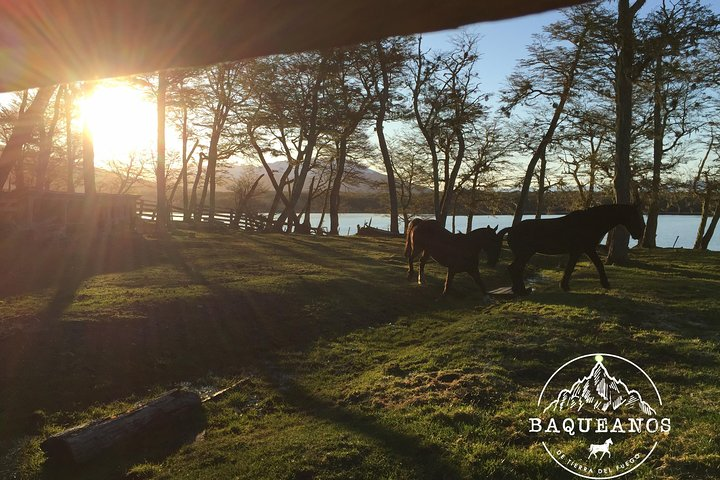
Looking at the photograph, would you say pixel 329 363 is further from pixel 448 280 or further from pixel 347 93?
pixel 347 93

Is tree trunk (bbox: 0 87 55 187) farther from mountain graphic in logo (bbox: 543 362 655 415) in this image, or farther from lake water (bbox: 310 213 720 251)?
lake water (bbox: 310 213 720 251)

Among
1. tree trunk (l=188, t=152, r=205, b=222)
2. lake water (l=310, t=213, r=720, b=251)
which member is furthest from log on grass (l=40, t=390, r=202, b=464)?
tree trunk (l=188, t=152, r=205, b=222)

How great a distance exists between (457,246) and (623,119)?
9.19 m

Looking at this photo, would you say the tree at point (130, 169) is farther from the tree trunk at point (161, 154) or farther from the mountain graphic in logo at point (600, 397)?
the mountain graphic in logo at point (600, 397)

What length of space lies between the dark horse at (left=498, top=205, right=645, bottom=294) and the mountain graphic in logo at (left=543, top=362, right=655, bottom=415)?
4706 millimetres

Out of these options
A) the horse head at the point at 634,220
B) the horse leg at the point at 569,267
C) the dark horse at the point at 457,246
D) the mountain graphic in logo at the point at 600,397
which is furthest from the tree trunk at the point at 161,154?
the mountain graphic in logo at the point at 600,397

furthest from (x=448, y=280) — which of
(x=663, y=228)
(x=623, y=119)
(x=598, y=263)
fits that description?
(x=663, y=228)

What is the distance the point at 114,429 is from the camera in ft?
19.3

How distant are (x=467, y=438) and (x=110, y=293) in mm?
9818

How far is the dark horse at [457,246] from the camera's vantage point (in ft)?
39.0

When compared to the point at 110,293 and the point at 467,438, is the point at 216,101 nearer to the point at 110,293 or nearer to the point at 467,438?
the point at 110,293

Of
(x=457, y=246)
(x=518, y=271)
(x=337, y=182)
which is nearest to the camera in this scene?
(x=518, y=271)

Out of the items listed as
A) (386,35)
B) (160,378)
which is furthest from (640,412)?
(160,378)

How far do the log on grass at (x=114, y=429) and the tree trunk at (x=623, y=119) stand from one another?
50.3 feet
